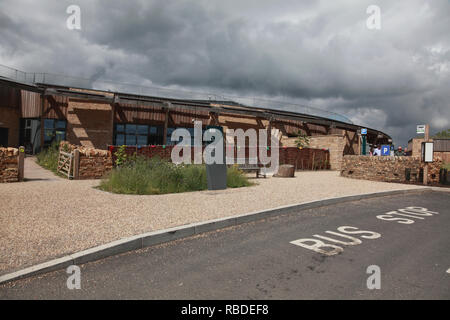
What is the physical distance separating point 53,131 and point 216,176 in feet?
51.5

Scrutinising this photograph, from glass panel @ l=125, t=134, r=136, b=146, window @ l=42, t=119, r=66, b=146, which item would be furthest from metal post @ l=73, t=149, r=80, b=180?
glass panel @ l=125, t=134, r=136, b=146

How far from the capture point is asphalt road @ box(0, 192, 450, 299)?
291 centimetres

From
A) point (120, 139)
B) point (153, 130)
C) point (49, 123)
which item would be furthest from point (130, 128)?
point (49, 123)

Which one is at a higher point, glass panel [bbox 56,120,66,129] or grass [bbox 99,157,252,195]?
glass panel [bbox 56,120,66,129]

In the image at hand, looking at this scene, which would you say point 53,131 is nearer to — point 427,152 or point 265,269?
point 265,269

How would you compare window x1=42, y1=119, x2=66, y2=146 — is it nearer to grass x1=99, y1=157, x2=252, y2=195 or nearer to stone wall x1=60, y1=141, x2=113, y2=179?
stone wall x1=60, y1=141, x2=113, y2=179

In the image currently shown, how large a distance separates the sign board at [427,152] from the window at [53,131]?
68.6ft

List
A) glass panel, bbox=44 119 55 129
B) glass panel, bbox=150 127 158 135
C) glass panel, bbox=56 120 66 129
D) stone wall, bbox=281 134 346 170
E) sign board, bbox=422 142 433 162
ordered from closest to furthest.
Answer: sign board, bbox=422 142 433 162 < glass panel, bbox=44 119 55 129 < glass panel, bbox=56 120 66 129 < stone wall, bbox=281 134 346 170 < glass panel, bbox=150 127 158 135

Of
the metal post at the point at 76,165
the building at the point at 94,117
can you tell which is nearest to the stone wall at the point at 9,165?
the metal post at the point at 76,165

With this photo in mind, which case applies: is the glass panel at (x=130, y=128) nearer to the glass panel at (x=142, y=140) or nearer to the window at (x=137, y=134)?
the window at (x=137, y=134)

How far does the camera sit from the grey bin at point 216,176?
946 centimetres

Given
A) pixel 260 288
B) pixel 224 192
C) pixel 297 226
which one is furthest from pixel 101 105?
pixel 260 288

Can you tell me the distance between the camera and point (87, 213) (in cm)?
583

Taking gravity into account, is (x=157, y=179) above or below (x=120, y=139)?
below
